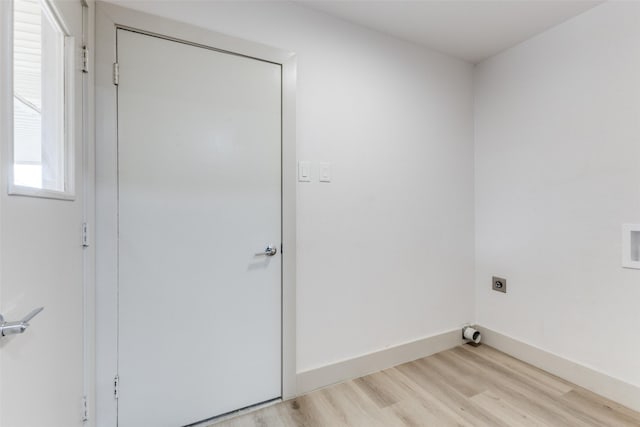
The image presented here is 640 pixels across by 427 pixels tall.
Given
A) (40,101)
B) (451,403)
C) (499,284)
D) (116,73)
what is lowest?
(451,403)

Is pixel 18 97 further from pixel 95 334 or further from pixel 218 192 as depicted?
pixel 95 334

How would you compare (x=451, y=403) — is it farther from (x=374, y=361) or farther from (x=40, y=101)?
(x=40, y=101)

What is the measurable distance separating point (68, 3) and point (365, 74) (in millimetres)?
1606

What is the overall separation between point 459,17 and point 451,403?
2488 millimetres

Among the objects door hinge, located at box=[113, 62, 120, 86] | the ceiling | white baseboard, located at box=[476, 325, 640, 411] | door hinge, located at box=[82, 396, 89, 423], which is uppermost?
the ceiling

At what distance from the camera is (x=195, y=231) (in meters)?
1.54

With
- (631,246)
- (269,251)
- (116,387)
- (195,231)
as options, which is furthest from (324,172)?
(631,246)

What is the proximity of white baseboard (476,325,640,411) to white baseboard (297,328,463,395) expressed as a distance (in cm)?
30

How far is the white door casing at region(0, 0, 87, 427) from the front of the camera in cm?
74

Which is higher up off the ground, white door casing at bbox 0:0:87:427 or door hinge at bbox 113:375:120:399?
white door casing at bbox 0:0:87:427

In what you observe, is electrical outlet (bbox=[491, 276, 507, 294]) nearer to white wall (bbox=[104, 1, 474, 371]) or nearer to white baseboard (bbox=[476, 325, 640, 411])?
white wall (bbox=[104, 1, 474, 371])

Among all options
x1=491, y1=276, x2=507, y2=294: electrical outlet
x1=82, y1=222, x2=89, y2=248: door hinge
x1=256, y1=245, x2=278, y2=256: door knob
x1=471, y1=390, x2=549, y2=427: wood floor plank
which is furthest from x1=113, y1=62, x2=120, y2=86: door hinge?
x1=491, y1=276, x2=507, y2=294: electrical outlet

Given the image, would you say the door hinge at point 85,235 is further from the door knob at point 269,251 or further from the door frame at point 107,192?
the door knob at point 269,251

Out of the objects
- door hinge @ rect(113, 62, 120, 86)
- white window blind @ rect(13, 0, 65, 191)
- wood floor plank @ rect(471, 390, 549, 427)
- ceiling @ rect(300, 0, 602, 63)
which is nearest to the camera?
white window blind @ rect(13, 0, 65, 191)
